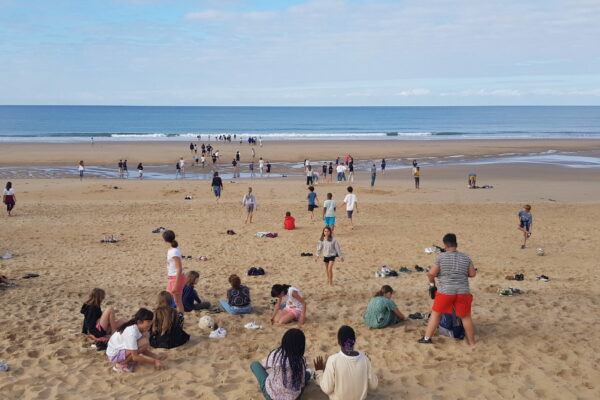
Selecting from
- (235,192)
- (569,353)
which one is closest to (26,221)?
(235,192)

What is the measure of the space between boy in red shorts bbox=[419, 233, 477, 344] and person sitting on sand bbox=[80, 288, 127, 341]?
4700 mm

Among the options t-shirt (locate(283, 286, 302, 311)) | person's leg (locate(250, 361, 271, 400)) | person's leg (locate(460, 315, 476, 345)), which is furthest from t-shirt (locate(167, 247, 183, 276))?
person's leg (locate(460, 315, 476, 345))

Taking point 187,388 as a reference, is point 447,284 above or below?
above

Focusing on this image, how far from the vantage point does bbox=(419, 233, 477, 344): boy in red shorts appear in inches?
291

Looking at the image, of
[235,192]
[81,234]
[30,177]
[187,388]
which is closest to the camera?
[187,388]

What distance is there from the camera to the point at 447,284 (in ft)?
24.6

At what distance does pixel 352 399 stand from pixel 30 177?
3524 centimetres

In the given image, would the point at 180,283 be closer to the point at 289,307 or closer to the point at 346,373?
the point at 289,307

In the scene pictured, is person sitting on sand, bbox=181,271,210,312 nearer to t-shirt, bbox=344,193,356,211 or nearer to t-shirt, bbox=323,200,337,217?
t-shirt, bbox=323,200,337,217

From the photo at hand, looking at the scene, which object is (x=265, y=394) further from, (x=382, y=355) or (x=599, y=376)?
(x=599, y=376)

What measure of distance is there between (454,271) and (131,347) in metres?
4.47

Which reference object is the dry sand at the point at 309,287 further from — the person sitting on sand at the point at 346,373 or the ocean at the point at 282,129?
the ocean at the point at 282,129

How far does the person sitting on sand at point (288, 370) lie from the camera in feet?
19.5

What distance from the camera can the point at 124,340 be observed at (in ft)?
23.5
